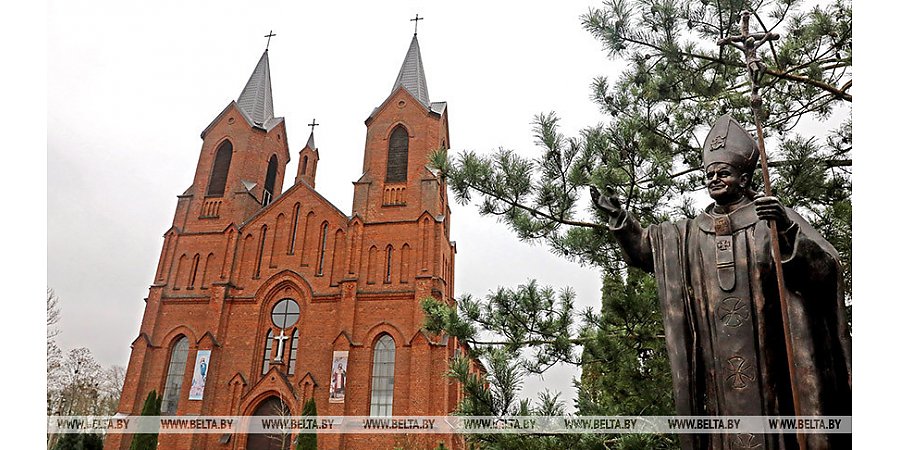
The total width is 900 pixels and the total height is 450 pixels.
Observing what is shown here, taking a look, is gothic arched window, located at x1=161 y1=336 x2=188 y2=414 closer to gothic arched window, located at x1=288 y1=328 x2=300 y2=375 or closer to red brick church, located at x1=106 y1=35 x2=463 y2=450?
red brick church, located at x1=106 y1=35 x2=463 y2=450

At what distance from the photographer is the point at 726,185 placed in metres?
2.73

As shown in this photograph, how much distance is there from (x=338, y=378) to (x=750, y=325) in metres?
16.1

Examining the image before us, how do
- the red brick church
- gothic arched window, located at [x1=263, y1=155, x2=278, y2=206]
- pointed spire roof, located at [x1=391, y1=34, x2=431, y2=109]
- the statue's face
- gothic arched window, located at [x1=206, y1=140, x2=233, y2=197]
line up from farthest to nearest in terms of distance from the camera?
1. gothic arched window, located at [x1=263, y1=155, x2=278, y2=206]
2. pointed spire roof, located at [x1=391, y1=34, x2=431, y2=109]
3. gothic arched window, located at [x1=206, y1=140, x2=233, y2=197]
4. the red brick church
5. the statue's face

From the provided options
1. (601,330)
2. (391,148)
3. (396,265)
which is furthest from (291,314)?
(601,330)

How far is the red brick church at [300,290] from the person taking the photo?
1733 centimetres

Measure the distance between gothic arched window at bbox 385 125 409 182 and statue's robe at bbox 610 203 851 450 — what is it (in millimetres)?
17991

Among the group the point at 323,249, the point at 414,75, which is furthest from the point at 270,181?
the point at 414,75

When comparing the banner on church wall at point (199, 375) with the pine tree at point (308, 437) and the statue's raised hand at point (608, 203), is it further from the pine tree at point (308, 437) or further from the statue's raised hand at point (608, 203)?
the statue's raised hand at point (608, 203)

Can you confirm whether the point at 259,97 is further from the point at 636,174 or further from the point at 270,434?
the point at 636,174

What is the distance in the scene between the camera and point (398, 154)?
2114 cm

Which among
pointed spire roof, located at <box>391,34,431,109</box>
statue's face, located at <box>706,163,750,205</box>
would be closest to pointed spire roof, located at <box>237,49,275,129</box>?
pointed spire roof, located at <box>391,34,431,109</box>

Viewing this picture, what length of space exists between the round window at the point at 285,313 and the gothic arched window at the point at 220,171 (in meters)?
5.54

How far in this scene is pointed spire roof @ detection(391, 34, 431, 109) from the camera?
74.0 feet

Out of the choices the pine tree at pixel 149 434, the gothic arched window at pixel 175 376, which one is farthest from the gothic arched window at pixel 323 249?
the pine tree at pixel 149 434
